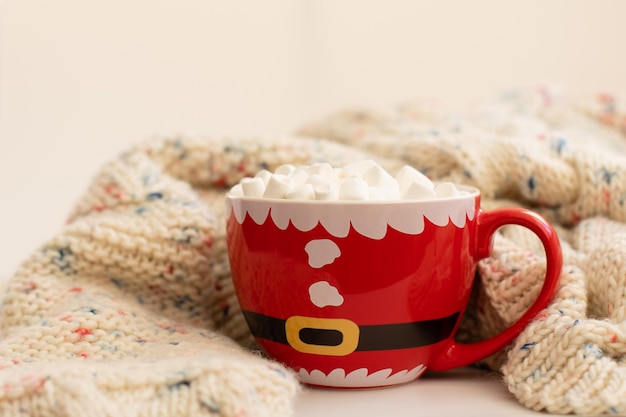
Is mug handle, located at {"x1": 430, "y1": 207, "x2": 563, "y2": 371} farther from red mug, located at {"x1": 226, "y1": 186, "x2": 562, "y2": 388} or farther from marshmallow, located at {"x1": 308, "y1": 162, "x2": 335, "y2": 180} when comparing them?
marshmallow, located at {"x1": 308, "y1": 162, "x2": 335, "y2": 180}

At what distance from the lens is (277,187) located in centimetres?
46

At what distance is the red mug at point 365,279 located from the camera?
441mm

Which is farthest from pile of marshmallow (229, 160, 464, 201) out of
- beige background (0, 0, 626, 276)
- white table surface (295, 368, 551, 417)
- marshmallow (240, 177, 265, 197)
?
beige background (0, 0, 626, 276)

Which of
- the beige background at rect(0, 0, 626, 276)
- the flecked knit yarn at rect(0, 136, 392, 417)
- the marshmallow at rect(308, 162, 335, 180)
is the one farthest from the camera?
the beige background at rect(0, 0, 626, 276)

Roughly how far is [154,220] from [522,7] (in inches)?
36.2

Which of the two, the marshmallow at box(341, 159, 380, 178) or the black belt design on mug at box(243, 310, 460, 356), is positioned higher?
the marshmallow at box(341, 159, 380, 178)

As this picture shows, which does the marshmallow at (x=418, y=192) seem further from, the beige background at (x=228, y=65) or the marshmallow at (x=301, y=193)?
the beige background at (x=228, y=65)

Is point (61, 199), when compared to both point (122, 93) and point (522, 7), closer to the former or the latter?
point (122, 93)

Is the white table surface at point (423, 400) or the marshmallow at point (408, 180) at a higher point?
the marshmallow at point (408, 180)

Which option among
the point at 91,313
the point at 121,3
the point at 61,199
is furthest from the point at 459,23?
the point at 91,313

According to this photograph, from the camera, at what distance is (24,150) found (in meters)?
0.87

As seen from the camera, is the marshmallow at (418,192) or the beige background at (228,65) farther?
the beige background at (228,65)

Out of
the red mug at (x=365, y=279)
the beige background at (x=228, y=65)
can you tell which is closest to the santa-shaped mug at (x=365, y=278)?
the red mug at (x=365, y=279)

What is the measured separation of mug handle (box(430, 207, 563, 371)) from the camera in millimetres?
470
